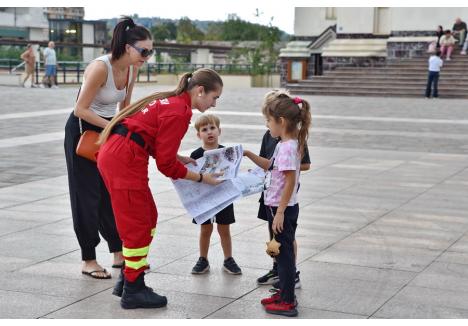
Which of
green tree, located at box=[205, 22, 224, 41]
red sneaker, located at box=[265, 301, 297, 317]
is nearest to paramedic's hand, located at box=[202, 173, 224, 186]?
red sneaker, located at box=[265, 301, 297, 317]

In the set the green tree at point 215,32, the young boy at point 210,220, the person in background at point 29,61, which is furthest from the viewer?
the green tree at point 215,32

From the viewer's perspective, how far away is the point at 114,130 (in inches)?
200

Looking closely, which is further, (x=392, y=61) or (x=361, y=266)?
(x=392, y=61)

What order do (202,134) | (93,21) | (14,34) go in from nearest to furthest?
(202,134), (93,21), (14,34)

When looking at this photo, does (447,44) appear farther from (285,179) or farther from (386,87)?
(285,179)

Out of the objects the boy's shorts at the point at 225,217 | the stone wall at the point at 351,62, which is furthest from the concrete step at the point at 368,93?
the boy's shorts at the point at 225,217

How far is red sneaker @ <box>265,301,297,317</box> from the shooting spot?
4953mm

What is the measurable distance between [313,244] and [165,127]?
2366mm

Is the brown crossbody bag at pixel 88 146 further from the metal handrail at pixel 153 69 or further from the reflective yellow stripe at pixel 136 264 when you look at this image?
the metal handrail at pixel 153 69

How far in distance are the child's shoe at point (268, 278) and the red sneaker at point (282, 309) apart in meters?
0.56

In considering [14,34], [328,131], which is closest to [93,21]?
[14,34]

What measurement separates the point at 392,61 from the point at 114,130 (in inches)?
1135

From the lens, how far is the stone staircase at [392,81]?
28547mm
